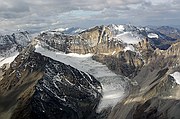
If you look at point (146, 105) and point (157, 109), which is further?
point (146, 105)

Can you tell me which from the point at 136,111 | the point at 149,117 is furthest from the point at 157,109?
the point at 136,111

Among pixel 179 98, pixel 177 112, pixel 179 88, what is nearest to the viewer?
pixel 177 112

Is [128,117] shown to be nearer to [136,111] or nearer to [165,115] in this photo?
[136,111]

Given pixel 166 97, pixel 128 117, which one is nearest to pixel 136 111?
pixel 128 117

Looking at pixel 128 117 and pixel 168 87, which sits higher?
pixel 168 87

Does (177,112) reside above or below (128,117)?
above

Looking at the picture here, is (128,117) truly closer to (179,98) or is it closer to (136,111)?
(136,111)

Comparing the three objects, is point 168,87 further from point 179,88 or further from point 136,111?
point 136,111

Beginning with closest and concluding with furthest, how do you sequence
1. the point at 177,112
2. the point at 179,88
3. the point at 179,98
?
the point at 177,112 → the point at 179,98 → the point at 179,88

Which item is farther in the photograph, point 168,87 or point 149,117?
point 168,87
